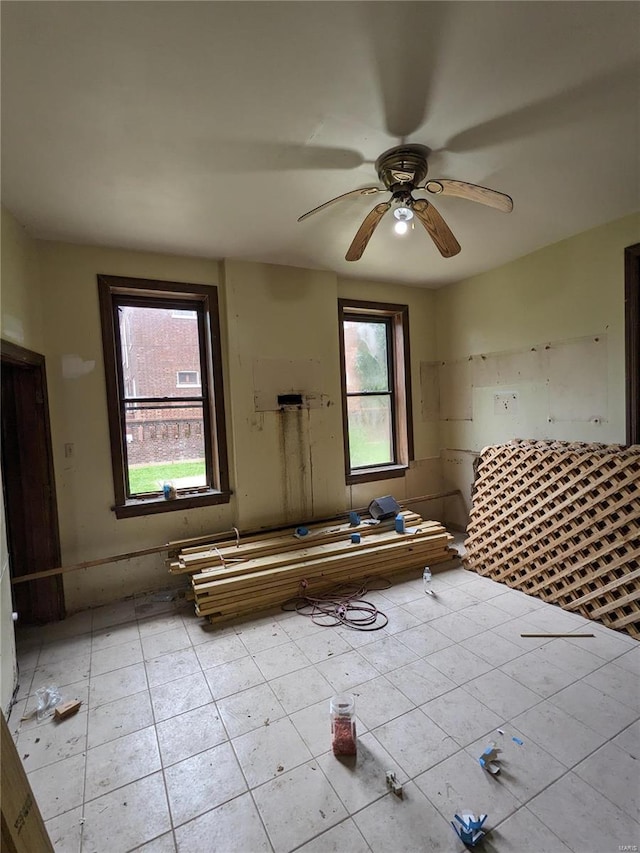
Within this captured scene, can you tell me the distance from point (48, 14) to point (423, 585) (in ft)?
12.0

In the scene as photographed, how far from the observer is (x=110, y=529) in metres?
2.98

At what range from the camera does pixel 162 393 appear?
3.23m

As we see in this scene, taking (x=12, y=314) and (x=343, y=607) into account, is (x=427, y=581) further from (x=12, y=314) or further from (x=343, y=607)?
(x=12, y=314)

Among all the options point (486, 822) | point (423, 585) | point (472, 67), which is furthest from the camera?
point (423, 585)

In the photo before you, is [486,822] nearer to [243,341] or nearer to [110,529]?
[110,529]

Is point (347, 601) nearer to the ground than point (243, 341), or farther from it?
nearer to the ground

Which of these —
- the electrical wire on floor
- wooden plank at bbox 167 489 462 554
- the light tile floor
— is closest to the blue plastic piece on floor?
the light tile floor

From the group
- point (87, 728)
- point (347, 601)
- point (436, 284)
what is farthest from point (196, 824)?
point (436, 284)

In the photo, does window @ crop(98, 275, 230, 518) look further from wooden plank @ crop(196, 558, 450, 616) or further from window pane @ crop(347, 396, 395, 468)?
window pane @ crop(347, 396, 395, 468)

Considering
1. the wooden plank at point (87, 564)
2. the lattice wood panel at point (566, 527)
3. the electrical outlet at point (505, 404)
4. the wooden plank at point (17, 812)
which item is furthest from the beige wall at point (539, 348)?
the wooden plank at point (17, 812)

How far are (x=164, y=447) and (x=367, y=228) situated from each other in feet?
7.68

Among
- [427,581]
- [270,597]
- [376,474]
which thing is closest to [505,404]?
[376,474]

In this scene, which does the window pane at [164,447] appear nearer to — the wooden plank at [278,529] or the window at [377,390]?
the wooden plank at [278,529]

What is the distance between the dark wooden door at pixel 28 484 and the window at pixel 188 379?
95 centimetres
